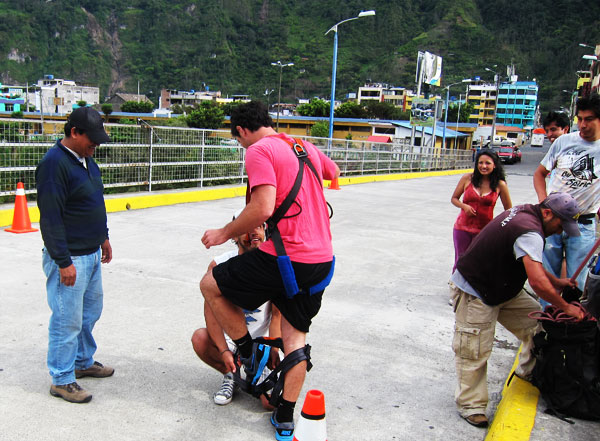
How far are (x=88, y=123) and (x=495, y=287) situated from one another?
2.51m

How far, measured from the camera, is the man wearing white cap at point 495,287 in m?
3.09

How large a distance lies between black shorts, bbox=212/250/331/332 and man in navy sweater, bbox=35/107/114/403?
2.65 feet

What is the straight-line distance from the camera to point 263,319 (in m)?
3.42

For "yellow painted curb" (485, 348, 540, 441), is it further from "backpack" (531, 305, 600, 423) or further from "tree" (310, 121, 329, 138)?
"tree" (310, 121, 329, 138)

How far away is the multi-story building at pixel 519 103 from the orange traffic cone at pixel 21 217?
13631 centimetres

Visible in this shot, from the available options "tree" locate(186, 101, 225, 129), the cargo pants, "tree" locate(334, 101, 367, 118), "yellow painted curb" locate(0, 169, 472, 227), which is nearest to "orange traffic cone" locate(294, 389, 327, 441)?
the cargo pants

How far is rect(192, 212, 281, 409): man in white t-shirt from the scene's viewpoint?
3.26 meters

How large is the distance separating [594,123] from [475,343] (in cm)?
208

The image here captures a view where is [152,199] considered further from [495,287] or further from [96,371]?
[495,287]

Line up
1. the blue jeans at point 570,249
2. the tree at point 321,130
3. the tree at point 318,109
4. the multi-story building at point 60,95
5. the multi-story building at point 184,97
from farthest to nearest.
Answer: the multi-story building at point 184,97
the multi-story building at point 60,95
the tree at point 318,109
the tree at point 321,130
the blue jeans at point 570,249

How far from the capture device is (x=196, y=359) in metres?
4.01

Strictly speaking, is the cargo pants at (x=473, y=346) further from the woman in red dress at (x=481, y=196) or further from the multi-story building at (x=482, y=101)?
the multi-story building at (x=482, y=101)

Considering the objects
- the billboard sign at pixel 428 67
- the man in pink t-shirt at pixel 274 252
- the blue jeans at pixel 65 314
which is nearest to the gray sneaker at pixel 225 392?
the man in pink t-shirt at pixel 274 252

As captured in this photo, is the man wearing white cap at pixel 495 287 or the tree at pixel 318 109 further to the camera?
the tree at pixel 318 109
